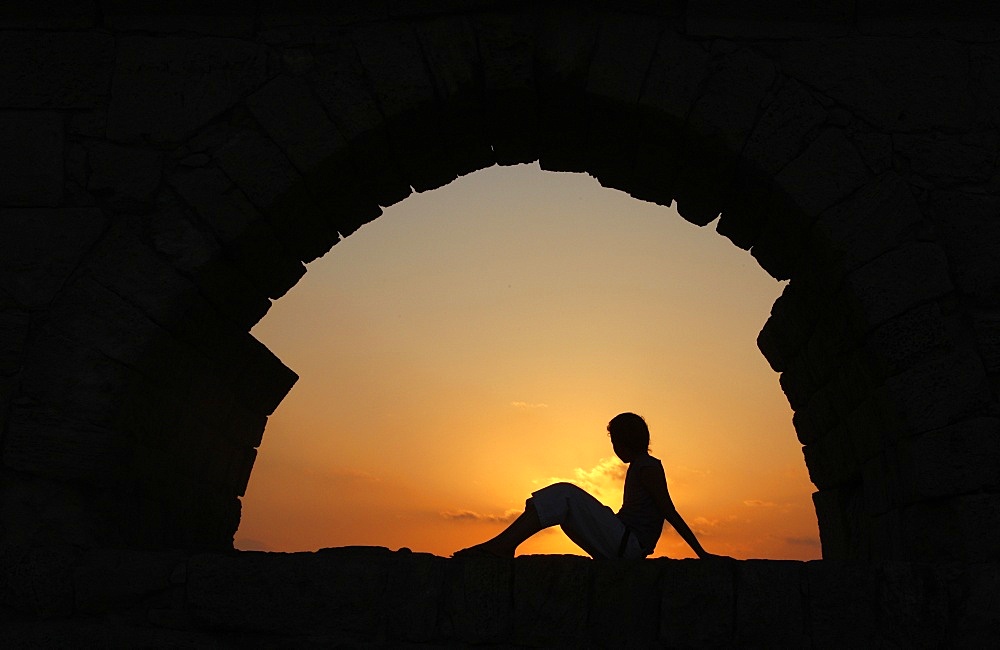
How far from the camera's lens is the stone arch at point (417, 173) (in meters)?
4.07

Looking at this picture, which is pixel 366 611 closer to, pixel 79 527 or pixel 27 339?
pixel 79 527

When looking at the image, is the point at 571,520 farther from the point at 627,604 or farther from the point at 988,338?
the point at 988,338

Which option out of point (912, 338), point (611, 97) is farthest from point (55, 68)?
point (912, 338)

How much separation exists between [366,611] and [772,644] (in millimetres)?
1657

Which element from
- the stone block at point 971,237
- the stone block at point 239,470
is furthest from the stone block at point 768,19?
the stone block at point 239,470

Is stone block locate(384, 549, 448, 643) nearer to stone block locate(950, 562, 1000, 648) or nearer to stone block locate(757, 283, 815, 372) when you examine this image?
stone block locate(950, 562, 1000, 648)

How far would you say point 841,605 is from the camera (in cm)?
362

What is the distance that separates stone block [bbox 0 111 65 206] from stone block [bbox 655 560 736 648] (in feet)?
11.3

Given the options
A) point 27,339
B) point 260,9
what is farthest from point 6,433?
point 260,9

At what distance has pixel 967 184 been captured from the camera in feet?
14.2

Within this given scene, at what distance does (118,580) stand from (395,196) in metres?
2.40

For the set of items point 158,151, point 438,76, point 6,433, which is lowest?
point 6,433

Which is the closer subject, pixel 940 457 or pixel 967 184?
pixel 940 457

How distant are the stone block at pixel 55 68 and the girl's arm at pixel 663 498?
336cm
